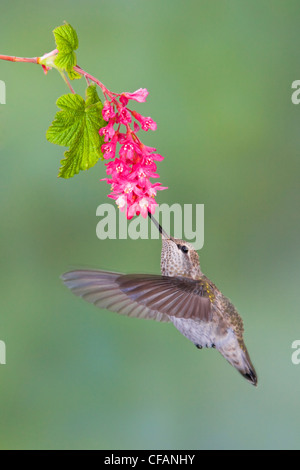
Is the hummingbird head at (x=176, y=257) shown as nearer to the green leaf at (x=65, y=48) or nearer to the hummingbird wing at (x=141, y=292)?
the hummingbird wing at (x=141, y=292)

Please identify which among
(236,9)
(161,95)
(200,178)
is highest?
(236,9)

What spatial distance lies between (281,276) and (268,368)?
1.67 feet

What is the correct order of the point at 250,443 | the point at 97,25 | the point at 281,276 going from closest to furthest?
the point at 250,443, the point at 97,25, the point at 281,276

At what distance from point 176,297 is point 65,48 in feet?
1.52

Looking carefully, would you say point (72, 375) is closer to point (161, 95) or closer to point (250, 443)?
point (250, 443)

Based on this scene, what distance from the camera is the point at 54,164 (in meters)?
2.62

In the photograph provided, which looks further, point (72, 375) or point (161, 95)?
point (161, 95)

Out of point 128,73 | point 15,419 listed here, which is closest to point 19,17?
point 128,73

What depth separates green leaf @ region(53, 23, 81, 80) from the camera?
757mm

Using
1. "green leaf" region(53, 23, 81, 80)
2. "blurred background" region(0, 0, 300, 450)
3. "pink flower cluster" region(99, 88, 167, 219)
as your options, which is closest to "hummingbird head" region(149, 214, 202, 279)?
"pink flower cluster" region(99, 88, 167, 219)

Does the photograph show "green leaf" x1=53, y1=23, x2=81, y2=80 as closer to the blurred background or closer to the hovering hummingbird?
the hovering hummingbird

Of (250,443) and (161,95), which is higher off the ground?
(161,95)

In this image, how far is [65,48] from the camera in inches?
30.1

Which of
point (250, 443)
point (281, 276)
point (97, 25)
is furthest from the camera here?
point (281, 276)
